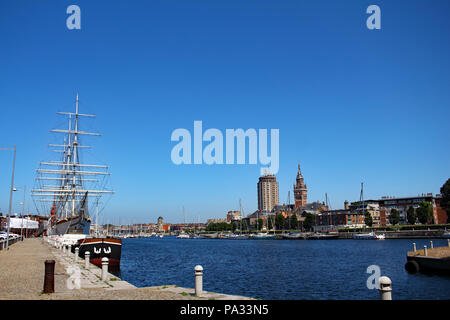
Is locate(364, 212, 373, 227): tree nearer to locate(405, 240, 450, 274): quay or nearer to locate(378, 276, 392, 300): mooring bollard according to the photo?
locate(405, 240, 450, 274): quay

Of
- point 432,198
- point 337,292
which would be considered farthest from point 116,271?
point 432,198

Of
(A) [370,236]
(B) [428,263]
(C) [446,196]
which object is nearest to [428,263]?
(B) [428,263]

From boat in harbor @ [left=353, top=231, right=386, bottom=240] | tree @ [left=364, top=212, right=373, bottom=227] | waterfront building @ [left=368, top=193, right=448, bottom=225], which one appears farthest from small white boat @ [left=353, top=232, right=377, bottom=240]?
waterfront building @ [left=368, top=193, right=448, bottom=225]

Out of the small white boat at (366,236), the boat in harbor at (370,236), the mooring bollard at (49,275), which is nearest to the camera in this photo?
the mooring bollard at (49,275)

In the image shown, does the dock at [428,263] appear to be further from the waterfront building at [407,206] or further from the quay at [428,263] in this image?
the waterfront building at [407,206]

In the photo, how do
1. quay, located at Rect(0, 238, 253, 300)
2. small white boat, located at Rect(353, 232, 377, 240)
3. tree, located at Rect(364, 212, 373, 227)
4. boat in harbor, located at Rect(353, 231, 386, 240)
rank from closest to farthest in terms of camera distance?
1. quay, located at Rect(0, 238, 253, 300)
2. boat in harbor, located at Rect(353, 231, 386, 240)
3. small white boat, located at Rect(353, 232, 377, 240)
4. tree, located at Rect(364, 212, 373, 227)

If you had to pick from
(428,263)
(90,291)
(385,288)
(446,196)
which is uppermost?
(446,196)

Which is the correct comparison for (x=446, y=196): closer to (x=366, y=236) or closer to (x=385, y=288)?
(x=366, y=236)

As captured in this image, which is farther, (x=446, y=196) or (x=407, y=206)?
(x=407, y=206)

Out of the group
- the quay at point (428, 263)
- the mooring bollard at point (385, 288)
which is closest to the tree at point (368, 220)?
the quay at point (428, 263)

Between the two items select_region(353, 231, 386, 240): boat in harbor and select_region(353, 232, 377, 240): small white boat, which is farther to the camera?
select_region(353, 232, 377, 240): small white boat

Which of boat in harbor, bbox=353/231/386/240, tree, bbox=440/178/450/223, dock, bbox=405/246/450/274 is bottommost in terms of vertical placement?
boat in harbor, bbox=353/231/386/240
